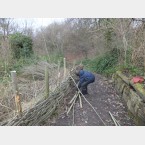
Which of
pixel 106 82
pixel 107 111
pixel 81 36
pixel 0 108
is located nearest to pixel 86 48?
pixel 81 36

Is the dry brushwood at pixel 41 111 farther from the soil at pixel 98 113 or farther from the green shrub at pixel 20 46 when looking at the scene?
the green shrub at pixel 20 46

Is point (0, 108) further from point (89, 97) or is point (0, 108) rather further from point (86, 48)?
point (86, 48)

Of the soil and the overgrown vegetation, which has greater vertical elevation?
the overgrown vegetation

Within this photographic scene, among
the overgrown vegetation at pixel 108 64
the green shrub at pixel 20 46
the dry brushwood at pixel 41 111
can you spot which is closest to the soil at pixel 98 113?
the dry brushwood at pixel 41 111

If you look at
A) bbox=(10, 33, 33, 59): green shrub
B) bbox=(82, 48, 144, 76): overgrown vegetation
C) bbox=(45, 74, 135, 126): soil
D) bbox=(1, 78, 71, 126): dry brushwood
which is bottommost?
bbox=(45, 74, 135, 126): soil

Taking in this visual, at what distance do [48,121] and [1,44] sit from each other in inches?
318

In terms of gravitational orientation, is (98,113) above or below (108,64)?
below

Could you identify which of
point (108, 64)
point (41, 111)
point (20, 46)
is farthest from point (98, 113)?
point (20, 46)

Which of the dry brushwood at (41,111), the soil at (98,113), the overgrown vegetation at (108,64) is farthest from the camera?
the overgrown vegetation at (108,64)

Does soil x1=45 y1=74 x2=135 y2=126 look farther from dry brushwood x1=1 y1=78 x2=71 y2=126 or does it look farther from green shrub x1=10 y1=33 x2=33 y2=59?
green shrub x1=10 y1=33 x2=33 y2=59

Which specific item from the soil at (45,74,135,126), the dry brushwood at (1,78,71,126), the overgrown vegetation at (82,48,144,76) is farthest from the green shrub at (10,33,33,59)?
the dry brushwood at (1,78,71,126)

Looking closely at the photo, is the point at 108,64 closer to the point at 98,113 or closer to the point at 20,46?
the point at 20,46

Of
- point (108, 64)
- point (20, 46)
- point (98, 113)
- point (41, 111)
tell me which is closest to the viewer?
point (41, 111)

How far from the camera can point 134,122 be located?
5.87 m
